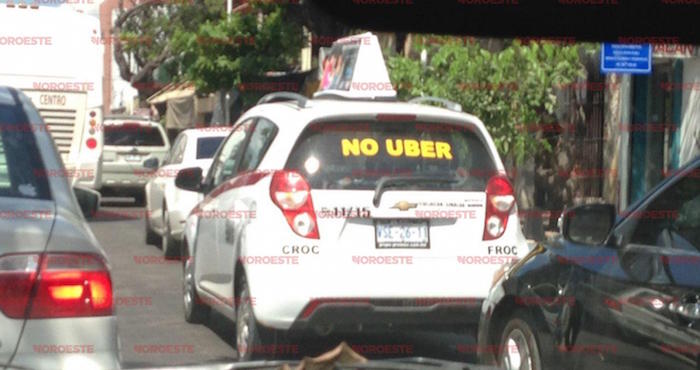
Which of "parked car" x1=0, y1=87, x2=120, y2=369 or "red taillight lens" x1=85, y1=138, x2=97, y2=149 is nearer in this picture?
"parked car" x1=0, y1=87, x2=120, y2=369

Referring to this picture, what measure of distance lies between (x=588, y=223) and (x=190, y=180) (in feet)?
15.7

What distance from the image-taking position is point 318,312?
8.61m

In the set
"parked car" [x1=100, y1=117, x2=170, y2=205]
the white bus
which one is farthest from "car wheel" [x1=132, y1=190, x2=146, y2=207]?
the white bus

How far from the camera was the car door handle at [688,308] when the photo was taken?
18.8ft

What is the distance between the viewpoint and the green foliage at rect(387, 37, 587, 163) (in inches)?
729

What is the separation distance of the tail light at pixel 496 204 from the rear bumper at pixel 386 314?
45cm

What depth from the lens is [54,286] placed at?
496 cm

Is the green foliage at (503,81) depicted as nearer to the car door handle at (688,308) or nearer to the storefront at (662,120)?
the storefront at (662,120)

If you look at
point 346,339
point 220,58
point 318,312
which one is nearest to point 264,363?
point 318,312

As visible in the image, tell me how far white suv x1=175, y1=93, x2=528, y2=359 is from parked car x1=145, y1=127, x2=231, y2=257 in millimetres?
7154

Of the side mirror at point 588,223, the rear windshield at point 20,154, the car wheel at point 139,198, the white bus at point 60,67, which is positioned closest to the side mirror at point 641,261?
the side mirror at point 588,223

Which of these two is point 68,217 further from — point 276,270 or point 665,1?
point 276,270

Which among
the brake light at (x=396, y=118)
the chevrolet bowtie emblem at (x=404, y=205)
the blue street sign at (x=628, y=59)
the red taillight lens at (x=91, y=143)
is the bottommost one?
the red taillight lens at (x=91, y=143)

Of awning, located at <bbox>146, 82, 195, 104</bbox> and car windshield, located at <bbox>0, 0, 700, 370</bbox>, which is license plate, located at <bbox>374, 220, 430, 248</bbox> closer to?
car windshield, located at <bbox>0, 0, 700, 370</bbox>
